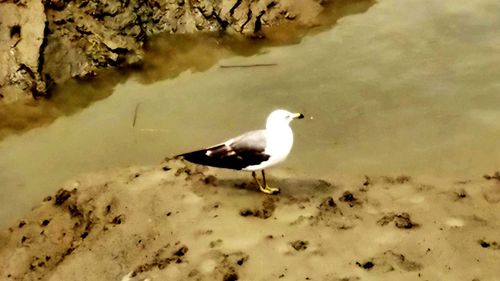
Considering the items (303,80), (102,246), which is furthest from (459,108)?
(102,246)

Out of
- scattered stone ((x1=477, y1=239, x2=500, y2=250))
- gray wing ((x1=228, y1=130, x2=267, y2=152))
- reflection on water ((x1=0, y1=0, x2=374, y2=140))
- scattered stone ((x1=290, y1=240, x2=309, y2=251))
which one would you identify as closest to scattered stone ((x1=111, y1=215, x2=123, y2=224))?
gray wing ((x1=228, y1=130, x2=267, y2=152))

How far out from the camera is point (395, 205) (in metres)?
5.41

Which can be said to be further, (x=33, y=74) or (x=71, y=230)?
(x=33, y=74)

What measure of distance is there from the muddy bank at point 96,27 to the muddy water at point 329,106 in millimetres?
392

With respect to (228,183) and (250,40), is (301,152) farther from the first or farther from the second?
(250,40)

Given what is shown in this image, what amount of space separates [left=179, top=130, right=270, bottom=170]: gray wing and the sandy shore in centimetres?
44

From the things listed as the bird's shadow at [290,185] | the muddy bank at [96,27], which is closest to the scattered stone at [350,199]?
the bird's shadow at [290,185]

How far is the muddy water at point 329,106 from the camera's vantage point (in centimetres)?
635

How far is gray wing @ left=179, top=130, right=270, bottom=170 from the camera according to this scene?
5.26m

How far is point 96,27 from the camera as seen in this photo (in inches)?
332

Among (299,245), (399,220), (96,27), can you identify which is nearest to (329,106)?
(399,220)

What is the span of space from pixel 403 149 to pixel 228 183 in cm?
196

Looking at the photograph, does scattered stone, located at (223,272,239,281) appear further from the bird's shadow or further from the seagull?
the bird's shadow

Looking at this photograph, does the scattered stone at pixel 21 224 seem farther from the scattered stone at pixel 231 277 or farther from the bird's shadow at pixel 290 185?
the scattered stone at pixel 231 277
